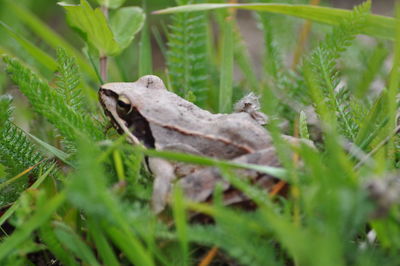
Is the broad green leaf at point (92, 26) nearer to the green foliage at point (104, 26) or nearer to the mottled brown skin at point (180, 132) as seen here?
the green foliage at point (104, 26)

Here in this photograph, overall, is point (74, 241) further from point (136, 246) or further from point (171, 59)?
point (171, 59)

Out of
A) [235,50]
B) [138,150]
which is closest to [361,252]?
[138,150]

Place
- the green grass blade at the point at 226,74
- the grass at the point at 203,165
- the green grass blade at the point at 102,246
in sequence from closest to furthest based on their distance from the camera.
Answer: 1. the grass at the point at 203,165
2. the green grass blade at the point at 102,246
3. the green grass blade at the point at 226,74

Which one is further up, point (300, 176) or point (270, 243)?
point (300, 176)

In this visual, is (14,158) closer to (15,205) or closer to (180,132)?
(15,205)

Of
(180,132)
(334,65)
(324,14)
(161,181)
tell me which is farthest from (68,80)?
(324,14)

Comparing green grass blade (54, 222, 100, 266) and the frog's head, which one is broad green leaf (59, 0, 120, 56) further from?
green grass blade (54, 222, 100, 266)

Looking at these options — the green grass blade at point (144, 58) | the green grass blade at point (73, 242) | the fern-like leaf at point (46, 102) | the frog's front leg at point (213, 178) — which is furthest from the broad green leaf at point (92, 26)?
the green grass blade at point (73, 242)
